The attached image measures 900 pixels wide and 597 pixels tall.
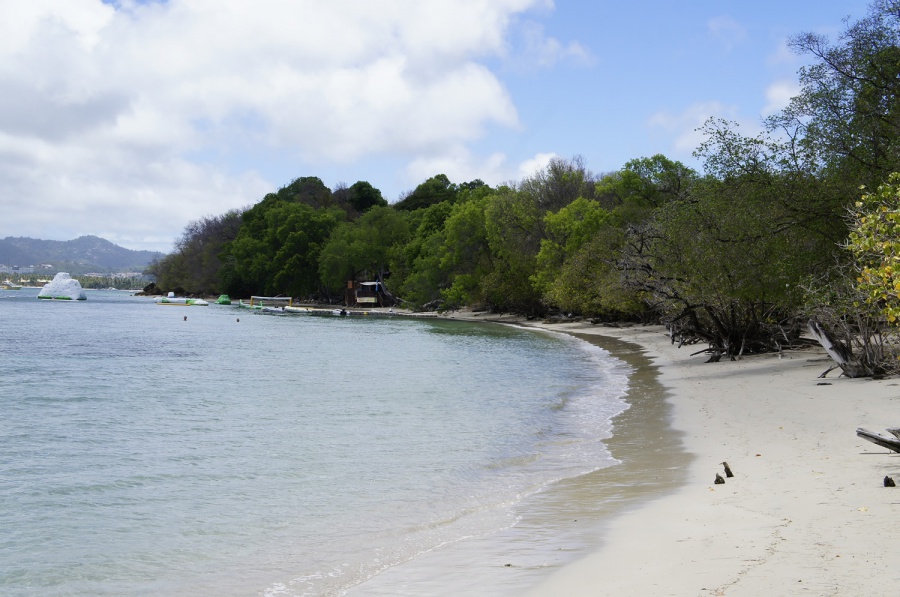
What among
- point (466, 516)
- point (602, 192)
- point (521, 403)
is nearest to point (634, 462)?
point (466, 516)

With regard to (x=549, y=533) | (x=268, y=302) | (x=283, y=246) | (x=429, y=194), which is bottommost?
(x=549, y=533)

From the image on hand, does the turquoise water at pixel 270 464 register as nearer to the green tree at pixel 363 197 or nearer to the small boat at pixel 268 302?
the small boat at pixel 268 302

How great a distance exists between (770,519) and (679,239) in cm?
2006

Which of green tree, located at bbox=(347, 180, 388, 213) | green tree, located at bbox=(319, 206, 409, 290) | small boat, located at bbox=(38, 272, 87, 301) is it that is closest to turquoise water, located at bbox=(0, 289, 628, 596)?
green tree, located at bbox=(319, 206, 409, 290)

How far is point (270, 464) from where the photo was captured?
1473 centimetres

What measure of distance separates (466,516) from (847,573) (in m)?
5.23

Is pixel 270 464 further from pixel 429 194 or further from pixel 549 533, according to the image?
pixel 429 194

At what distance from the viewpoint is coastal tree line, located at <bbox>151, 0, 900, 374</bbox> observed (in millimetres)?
21438

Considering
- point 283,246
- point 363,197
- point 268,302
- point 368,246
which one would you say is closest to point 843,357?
point 368,246

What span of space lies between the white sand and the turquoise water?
203 centimetres

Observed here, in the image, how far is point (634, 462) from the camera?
44.4 ft

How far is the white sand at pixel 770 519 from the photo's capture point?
658 cm

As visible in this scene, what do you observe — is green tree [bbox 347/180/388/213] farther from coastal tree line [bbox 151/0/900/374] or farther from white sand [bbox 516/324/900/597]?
white sand [bbox 516/324/900/597]

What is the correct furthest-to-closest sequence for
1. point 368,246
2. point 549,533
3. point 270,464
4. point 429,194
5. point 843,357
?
point 429,194 → point 368,246 → point 843,357 → point 270,464 → point 549,533
